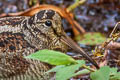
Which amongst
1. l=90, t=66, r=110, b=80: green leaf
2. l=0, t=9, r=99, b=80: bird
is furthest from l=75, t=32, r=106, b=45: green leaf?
l=90, t=66, r=110, b=80: green leaf

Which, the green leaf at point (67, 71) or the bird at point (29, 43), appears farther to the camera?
the bird at point (29, 43)

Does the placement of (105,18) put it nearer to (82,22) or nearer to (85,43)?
(82,22)

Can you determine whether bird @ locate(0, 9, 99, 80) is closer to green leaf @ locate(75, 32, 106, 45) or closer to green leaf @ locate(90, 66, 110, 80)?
green leaf @ locate(90, 66, 110, 80)

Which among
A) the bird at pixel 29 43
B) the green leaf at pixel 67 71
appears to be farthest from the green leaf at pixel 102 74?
the bird at pixel 29 43

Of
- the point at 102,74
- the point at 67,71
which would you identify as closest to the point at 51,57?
the point at 67,71

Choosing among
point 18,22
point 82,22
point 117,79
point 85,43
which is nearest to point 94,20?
point 82,22

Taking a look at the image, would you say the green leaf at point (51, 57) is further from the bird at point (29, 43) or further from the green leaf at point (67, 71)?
the bird at point (29, 43)
